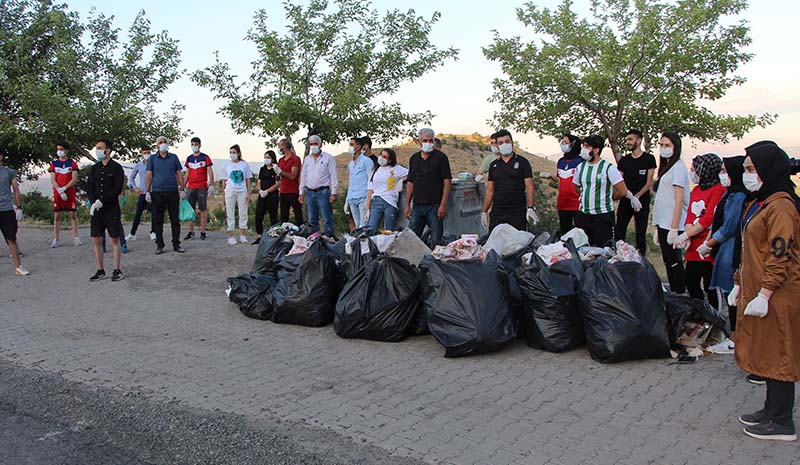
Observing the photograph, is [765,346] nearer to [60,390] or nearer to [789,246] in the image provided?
[789,246]

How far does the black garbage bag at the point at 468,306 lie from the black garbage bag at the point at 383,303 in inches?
12.9

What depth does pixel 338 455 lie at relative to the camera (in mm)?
3684

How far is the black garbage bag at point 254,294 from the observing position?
6695 millimetres

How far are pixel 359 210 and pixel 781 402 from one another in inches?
283

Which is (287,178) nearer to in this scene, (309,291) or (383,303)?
(309,291)

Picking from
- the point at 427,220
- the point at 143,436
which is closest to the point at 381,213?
the point at 427,220

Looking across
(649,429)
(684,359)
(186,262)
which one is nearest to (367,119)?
(186,262)

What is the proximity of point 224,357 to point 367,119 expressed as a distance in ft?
28.8

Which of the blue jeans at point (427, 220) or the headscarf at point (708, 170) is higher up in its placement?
the headscarf at point (708, 170)

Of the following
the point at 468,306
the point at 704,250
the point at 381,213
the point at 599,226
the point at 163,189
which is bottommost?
the point at 468,306

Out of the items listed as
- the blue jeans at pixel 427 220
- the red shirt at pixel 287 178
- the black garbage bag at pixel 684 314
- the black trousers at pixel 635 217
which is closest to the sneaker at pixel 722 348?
the black garbage bag at pixel 684 314

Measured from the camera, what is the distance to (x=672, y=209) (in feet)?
21.4

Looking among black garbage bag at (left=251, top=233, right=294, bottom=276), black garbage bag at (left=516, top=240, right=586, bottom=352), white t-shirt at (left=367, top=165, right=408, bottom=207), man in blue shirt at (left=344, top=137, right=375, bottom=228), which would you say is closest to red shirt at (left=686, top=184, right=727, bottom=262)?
black garbage bag at (left=516, top=240, right=586, bottom=352)

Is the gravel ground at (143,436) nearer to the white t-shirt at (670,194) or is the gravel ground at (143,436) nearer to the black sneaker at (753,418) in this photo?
the black sneaker at (753,418)
